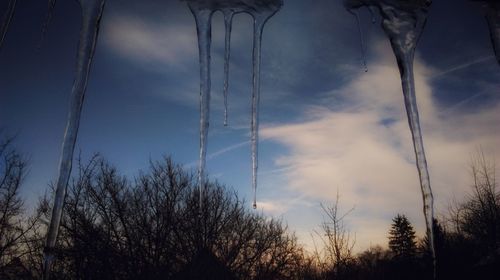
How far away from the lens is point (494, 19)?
299 centimetres

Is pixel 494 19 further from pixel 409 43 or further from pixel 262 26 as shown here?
pixel 262 26

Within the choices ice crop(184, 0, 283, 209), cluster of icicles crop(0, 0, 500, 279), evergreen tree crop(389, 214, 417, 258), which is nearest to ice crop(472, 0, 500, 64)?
cluster of icicles crop(0, 0, 500, 279)

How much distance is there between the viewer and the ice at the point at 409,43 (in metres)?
2.69

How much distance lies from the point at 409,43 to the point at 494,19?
2.73ft

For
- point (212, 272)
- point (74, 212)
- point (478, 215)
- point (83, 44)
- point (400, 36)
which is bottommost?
point (212, 272)

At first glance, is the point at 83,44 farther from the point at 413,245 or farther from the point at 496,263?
the point at 413,245

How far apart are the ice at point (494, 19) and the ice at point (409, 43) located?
1.91ft

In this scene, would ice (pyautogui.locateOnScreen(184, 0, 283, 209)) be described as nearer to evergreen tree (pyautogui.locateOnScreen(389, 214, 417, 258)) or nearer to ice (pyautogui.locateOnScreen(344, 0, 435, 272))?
ice (pyautogui.locateOnScreen(344, 0, 435, 272))

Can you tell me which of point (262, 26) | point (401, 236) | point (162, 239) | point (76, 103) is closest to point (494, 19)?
point (262, 26)

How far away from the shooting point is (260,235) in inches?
984

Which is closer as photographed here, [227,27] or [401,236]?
[227,27]

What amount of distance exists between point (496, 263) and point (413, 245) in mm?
39428

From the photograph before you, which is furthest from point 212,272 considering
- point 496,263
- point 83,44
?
point 83,44

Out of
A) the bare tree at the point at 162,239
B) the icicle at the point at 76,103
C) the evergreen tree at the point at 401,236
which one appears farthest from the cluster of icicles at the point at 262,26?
the evergreen tree at the point at 401,236
